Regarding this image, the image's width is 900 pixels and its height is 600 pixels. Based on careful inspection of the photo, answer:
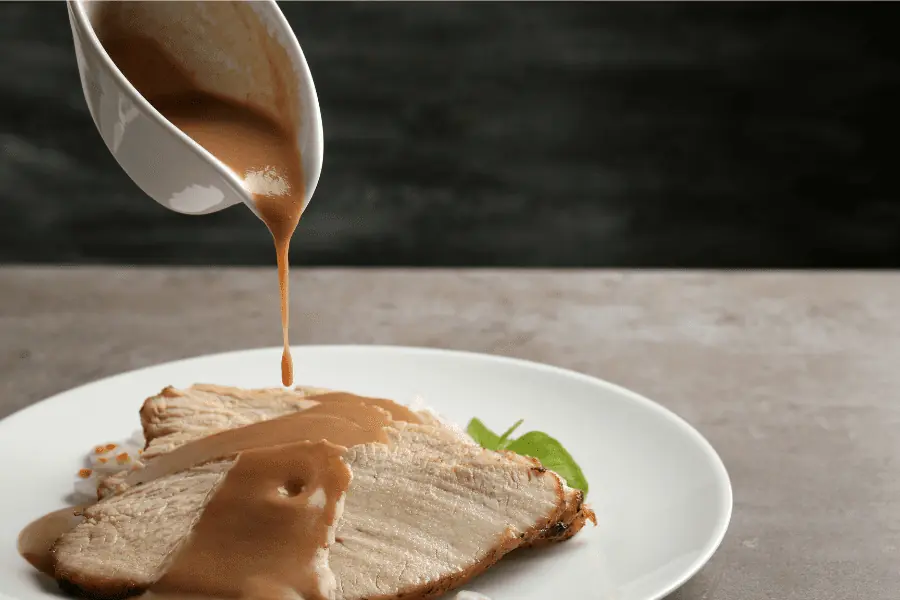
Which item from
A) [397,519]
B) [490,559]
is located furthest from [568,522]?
[397,519]

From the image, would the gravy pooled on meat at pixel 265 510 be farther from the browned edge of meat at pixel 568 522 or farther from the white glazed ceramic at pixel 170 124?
the white glazed ceramic at pixel 170 124

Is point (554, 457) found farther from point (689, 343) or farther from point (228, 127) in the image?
point (689, 343)

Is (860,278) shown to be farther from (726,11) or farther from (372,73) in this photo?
(372,73)

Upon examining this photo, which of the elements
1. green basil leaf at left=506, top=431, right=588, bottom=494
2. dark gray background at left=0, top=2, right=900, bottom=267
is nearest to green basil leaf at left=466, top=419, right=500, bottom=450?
green basil leaf at left=506, top=431, right=588, bottom=494

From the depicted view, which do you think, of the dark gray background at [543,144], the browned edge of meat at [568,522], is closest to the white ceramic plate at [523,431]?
the browned edge of meat at [568,522]

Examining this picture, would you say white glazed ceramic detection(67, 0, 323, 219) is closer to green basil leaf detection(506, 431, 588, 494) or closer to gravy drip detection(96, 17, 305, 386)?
gravy drip detection(96, 17, 305, 386)
